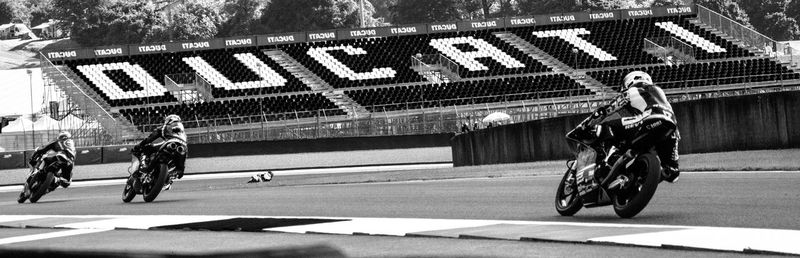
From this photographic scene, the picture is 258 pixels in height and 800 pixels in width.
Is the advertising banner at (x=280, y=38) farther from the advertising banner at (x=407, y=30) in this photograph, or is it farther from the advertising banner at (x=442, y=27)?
the advertising banner at (x=442, y=27)

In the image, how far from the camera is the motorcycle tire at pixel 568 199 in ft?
32.9

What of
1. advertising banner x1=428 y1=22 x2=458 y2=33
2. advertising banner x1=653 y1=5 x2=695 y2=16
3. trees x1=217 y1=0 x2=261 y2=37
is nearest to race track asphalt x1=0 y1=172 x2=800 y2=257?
advertising banner x1=428 y1=22 x2=458 y2=33

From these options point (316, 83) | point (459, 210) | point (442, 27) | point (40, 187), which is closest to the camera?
point (459, 210)

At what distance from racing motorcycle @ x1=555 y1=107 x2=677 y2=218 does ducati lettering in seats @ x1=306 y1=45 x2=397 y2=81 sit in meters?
41.6

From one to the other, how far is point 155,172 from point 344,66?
117 ft

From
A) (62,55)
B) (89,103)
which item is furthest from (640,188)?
(62,55)

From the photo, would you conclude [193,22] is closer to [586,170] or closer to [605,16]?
[605,16]

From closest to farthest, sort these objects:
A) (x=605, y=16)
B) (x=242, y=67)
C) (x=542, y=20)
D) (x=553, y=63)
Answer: (x=242, y=67), (x=553, y=63), (x=542, y=20), (x=605, y=16)

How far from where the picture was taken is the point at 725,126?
21.5 metres

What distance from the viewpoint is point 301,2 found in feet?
356

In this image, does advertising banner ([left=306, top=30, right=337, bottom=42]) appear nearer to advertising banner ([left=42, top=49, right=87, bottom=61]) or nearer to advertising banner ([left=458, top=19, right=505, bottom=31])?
advertising banner ([left=458, top=19, right=505, bottom=31])

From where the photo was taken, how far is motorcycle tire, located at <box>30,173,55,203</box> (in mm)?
20234

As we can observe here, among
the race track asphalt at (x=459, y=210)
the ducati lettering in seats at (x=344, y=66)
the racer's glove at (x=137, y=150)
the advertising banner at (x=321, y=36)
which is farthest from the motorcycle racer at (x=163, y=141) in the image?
the advertising banner at (x=321, y=36)

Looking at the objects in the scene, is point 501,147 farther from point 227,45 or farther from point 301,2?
point 301,2
